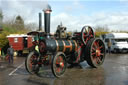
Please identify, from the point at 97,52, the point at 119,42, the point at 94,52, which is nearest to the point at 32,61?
the point at 94,52

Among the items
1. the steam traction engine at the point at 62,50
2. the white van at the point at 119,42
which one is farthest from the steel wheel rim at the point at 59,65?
the white van at the point at 119,42

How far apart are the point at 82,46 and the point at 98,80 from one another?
246 cm

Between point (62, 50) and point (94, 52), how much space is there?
6.31 feet

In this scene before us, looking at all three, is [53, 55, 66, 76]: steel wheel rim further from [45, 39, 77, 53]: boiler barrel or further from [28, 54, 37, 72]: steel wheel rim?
[28, 54, 37, 72]: steel wheel rim

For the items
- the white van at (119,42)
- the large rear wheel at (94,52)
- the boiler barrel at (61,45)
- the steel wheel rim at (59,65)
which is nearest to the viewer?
the steel wheel rim at (59,65)

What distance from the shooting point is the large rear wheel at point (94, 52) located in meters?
7.41

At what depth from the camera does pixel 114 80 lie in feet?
18.3

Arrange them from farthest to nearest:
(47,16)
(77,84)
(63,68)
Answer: (47,16) → (63,68) → (77,84)

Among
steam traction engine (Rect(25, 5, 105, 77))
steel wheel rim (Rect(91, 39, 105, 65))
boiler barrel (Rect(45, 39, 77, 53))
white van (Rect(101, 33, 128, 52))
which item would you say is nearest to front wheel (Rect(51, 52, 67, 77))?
steam traction engine (Rect(25, 5, 105, 77))

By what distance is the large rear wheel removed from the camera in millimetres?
7406

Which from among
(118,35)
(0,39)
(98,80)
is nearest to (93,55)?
(98,80)

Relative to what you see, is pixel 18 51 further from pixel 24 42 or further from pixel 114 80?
pixel 114 80

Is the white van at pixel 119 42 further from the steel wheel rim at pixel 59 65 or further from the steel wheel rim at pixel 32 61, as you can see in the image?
the steel wheel rim at pixel 32 61

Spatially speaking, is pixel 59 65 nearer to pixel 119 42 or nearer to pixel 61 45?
pixel 61 45
